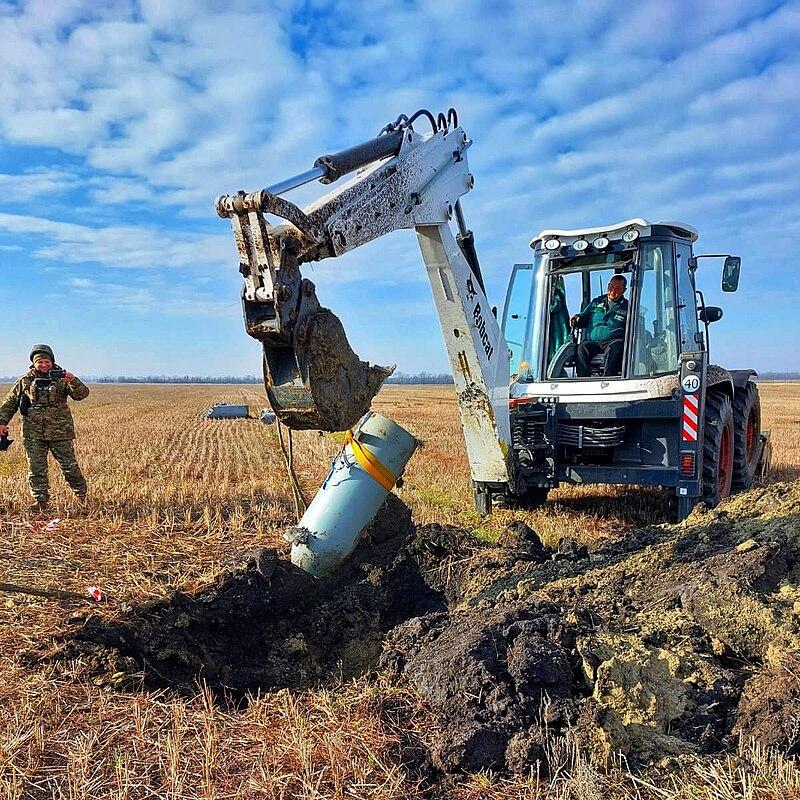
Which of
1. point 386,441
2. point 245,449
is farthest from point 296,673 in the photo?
point 245,449

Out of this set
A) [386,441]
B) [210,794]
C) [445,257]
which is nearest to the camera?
[210,794]

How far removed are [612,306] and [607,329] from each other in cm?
23

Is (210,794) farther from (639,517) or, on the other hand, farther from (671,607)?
(639,517)

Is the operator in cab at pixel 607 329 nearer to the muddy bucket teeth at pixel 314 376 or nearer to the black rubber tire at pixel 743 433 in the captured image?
the black rubber tire at pixel 743 433

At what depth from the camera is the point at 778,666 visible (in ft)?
10.5

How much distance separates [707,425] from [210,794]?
560 centimetres

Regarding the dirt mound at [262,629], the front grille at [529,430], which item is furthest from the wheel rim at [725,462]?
the dirt mound at [262,629]

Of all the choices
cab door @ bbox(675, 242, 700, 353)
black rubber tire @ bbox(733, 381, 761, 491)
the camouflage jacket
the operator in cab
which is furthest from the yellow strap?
black rubber tire @ bbox(733, 381, 761, 491)

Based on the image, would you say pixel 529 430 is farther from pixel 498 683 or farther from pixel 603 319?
pixel 498 683

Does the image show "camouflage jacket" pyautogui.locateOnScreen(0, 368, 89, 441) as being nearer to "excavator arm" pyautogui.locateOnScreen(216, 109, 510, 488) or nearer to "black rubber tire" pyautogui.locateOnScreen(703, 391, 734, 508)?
"excavator arm" pyautogui.locateOnScreen(216, 109, 510, 488)

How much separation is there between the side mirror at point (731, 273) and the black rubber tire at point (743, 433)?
58.7 inches

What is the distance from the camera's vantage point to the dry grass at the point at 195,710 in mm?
2818

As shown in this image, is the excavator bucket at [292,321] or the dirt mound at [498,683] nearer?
the dirt mound at [498,683]

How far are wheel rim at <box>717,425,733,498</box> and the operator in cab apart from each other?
4.65ft
